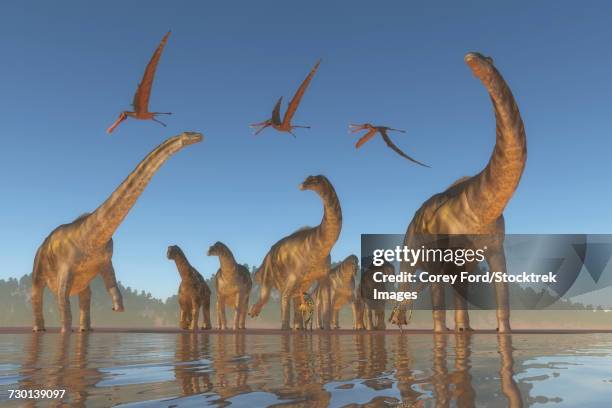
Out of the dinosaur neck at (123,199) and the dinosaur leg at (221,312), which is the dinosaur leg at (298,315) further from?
the dinosaur neck at (123,199)

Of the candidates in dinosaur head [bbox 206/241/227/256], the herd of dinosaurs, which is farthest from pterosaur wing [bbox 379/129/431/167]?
dinosaur head [bbox 206/241/227/256]

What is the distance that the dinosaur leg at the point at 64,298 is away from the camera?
460 inches

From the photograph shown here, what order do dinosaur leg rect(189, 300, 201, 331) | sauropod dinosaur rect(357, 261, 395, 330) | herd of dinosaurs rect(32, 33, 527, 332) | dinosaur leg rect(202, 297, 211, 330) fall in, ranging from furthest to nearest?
sauropod dinosaur rect(357, 261, 395, 330), dinosaur leg rect(202, 297, 211, 330), dinosaur leg rect(189, 300, 201, 331), herd of dinosaurs rect(32, 33, 527, 332)

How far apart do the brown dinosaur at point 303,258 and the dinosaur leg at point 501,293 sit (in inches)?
176

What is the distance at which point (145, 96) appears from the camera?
11.1 meters

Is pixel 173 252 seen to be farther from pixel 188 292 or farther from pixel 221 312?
pixel 221 312

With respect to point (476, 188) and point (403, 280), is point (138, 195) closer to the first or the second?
point (403, 280)

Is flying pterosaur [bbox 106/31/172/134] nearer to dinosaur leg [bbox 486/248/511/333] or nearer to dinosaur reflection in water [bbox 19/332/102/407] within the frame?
dinosaur leg [bbox 486/248/511/333]

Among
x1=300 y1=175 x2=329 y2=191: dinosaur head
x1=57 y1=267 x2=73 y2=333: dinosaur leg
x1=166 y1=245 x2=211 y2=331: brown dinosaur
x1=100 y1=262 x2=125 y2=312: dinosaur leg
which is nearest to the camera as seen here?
x1=57 y1=267 x2=73 y2=333: dinosaur leg

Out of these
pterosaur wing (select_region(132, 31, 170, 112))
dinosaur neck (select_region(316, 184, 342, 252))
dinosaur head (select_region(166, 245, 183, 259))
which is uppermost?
pterosaur wing (select_region(132, 31, 170, 112))

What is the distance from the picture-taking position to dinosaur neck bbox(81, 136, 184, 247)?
35.2 ft

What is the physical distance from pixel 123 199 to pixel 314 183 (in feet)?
13.1

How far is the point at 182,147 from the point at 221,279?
7.50m

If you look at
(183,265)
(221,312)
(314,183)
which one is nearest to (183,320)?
(221,312)
